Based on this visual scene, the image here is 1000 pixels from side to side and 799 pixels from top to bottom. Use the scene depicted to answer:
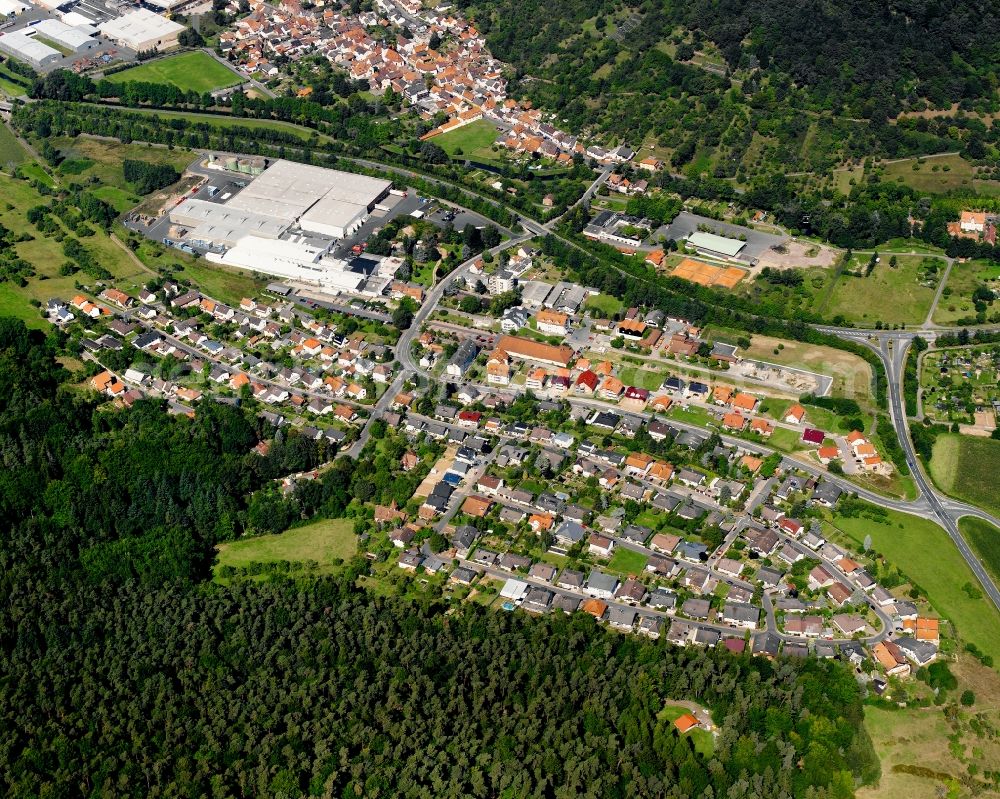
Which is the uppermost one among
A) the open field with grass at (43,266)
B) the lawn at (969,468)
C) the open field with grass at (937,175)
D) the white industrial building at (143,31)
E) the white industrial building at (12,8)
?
the open field with grass at (937,175)

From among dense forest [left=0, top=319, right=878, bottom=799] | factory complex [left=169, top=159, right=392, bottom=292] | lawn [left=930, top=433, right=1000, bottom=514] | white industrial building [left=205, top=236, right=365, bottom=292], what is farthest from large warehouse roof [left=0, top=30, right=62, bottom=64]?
lawn [left=930, top=433, right=1000, bottom=514]

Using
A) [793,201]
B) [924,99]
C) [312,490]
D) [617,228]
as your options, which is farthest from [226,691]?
[924,99]

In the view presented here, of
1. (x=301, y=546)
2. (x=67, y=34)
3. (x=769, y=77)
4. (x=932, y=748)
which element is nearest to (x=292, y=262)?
(x=301, y=546)

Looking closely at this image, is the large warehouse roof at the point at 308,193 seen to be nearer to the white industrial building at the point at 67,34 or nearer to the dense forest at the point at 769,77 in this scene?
the dense forest at the point at 769,77

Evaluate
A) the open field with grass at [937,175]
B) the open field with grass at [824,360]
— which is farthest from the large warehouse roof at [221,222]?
the open field with grass at [937,175]

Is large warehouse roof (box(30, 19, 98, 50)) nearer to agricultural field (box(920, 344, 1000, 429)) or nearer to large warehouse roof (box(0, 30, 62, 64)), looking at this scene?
large warehouse roof (box(0, 30, 62, 64))

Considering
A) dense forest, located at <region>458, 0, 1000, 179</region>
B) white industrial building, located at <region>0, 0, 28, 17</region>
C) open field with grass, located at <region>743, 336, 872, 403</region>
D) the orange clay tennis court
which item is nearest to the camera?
open field with grass, located at <region>743, 336, 872, 403</region>
